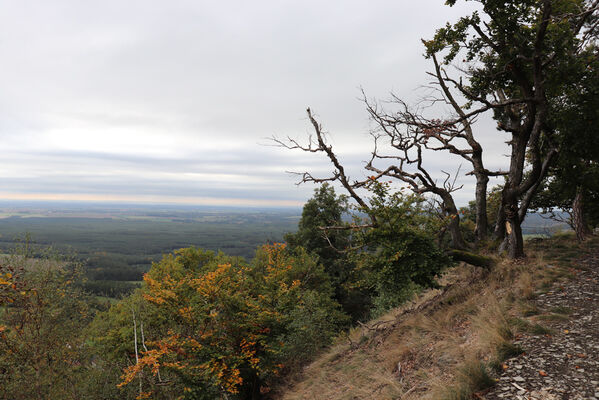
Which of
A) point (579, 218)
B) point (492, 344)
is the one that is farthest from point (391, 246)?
point (579, 218)

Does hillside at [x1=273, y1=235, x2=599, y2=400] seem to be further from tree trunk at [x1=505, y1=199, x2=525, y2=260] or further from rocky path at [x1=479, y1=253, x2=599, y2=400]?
tree trunk at [x1=505, y1=199, x2=525, y2=260]

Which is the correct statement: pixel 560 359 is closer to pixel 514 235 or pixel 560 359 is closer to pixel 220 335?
pixel 514 235

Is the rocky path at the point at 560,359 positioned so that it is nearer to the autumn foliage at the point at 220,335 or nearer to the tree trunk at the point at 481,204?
the tree trunk at the point at 481,204

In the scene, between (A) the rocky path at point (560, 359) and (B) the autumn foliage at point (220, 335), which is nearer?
(A) the rocky path at point (560, 359)

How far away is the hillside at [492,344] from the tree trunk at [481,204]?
4.95 ft

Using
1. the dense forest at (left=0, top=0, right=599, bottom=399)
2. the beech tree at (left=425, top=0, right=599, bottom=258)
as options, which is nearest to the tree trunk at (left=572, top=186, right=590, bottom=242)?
the dense forest at (left=0, top=0, right=599, bottom=399)

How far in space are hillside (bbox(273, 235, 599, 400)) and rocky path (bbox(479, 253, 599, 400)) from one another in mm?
14

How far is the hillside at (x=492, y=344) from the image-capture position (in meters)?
4.63

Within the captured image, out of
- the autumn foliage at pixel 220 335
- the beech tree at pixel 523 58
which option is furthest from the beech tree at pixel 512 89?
the autumn foliage at pixel 220 335

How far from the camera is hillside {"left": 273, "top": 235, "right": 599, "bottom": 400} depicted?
4.63 m

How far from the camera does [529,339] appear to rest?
18.3ft

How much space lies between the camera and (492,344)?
5684 mm

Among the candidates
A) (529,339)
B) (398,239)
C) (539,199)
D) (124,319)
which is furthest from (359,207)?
(124,319)

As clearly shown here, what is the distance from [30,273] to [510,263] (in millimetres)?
17782
